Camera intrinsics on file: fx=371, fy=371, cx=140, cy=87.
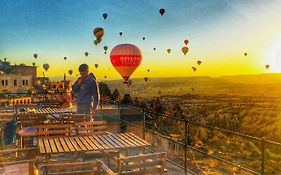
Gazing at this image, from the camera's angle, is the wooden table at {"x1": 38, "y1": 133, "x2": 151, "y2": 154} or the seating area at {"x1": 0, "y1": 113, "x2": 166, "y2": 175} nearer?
the seating area at {"x1": 0, "y1": 113, "x2": 166, "y2": 175}

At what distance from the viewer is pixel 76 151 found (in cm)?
499

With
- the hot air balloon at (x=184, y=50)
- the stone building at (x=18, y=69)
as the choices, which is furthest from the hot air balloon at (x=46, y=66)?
the stone building at (x=18, y=69)

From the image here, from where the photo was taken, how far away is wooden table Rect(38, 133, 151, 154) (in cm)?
508

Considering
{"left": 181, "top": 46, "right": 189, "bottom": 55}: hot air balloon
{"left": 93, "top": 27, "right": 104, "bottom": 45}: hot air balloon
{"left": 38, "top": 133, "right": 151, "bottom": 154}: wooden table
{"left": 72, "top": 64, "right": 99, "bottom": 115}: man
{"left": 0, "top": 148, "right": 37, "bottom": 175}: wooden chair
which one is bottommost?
{"left": 0, "top": 148, "right": 37, "bottom": 175}: wooden chair

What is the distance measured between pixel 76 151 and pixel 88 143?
57 centimetres

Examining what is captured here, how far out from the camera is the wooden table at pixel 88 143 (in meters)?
5.08

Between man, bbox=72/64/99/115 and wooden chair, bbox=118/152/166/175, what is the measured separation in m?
3.97

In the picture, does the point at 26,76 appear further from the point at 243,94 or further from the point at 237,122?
the point at 243,94

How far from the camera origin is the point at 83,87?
7.96 meters

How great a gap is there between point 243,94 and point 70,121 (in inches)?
4138

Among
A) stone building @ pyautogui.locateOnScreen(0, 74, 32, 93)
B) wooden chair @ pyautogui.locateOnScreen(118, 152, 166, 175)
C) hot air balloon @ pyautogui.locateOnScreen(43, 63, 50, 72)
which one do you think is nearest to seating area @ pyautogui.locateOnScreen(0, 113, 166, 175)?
wooden chair @ pyautogui.locateOnScreen(118, 152, 166, 175)

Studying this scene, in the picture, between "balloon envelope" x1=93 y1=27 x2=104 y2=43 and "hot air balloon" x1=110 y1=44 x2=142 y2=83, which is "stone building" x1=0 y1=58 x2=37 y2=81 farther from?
"hot air balloon" x1=110 y1=44 x2=142 y2=83

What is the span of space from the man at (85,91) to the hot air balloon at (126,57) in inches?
658

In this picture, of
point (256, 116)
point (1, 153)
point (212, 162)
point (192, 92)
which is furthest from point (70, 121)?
point (192, 92)
